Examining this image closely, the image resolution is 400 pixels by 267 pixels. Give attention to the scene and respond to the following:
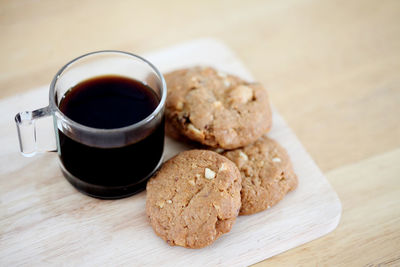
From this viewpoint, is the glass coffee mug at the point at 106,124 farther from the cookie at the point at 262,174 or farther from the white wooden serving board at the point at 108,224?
the cookie at the point at 262,174

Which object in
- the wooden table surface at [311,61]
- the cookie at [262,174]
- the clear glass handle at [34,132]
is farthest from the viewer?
the wooden table surface at [311,61]

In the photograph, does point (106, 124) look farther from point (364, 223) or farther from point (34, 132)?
point (364, 223)

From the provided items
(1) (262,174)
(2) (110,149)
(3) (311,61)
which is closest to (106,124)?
(2) (110,149)

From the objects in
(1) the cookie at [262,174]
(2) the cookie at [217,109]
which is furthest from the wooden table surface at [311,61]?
(2) the cookie at [217,109]

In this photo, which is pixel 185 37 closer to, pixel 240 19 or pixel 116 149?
pixel 240 19

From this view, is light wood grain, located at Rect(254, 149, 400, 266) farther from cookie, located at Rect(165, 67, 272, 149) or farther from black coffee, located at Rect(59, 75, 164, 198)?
black coffee, located at Rect(59, 75, 164, 198)

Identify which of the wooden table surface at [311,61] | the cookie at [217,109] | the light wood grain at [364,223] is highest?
the cookie at [217,109]

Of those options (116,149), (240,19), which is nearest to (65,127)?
(116,149)

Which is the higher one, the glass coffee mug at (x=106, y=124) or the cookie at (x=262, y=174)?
the glass coffee mug at (x=106, y=124)
